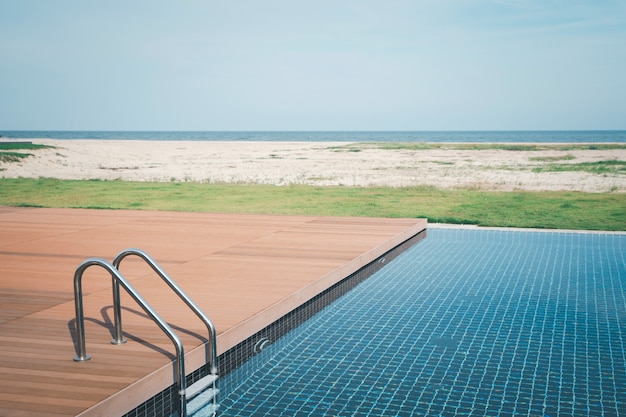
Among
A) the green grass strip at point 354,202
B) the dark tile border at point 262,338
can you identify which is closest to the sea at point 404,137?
the green grass strip at point 354,202

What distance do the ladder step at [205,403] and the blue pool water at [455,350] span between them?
11 centimetres

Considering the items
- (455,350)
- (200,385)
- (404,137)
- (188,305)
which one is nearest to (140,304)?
(188,305)

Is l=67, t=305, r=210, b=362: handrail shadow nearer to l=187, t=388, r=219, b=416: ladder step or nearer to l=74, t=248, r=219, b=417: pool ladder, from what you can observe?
l=74, t=248, r=219, b=417: pool ladder

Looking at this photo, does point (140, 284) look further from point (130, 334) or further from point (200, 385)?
point (200, 385)

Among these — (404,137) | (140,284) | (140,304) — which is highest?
(404,137)

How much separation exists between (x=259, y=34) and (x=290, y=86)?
653 inches

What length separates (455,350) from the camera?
4.87 m

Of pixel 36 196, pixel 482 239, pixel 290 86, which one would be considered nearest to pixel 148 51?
pixel 290 86

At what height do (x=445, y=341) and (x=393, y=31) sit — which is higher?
(x=393, y=31)

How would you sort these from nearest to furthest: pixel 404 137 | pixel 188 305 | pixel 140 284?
pixel 188 305, pixel 140 284, pixel 404 137

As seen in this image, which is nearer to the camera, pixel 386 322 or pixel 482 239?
pixel 386 322

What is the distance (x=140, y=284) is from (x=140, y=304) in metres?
2.22

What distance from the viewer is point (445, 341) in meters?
5.07

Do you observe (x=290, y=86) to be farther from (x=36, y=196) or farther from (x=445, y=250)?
(x=445, y=250)
